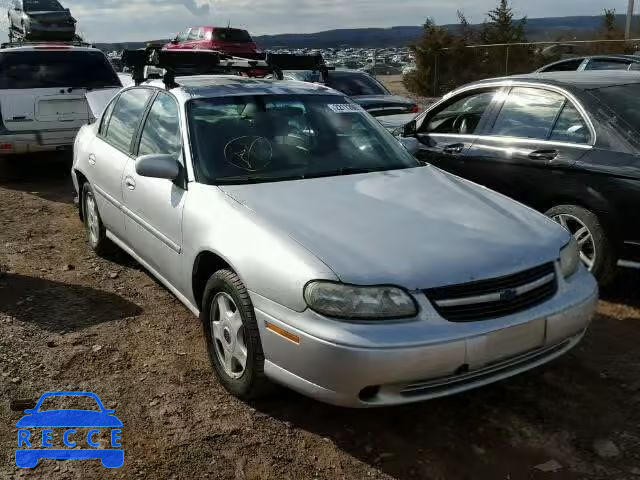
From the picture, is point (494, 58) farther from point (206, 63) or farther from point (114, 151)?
point (114, 151)

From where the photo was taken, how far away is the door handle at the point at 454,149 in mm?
5649

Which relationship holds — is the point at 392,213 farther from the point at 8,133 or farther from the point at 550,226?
the point at 8,133

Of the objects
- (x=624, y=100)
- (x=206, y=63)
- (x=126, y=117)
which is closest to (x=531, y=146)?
(x=624, y=100)

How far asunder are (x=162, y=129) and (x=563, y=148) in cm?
294

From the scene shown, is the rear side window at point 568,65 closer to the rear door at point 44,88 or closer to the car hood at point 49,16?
the rear door at point 44,88

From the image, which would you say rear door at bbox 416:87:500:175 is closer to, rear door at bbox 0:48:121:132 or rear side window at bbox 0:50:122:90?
rear door at bbox 0:48:121:132

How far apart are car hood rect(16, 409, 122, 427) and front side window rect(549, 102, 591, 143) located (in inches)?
147

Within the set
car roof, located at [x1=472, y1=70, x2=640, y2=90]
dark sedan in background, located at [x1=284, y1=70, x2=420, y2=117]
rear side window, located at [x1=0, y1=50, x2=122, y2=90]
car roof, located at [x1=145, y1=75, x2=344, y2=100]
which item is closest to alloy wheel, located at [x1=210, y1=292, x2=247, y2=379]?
car roof, located at [x1=145, y1=75, x2=344, y2=100]

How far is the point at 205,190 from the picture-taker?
3.68 meters

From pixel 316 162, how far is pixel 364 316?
4.97ft

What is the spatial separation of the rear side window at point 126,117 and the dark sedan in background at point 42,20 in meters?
15.4

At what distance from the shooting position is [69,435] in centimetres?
318

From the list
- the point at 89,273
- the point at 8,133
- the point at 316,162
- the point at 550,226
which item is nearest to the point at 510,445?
the point at 550,226

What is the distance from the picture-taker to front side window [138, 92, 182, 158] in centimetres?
416
